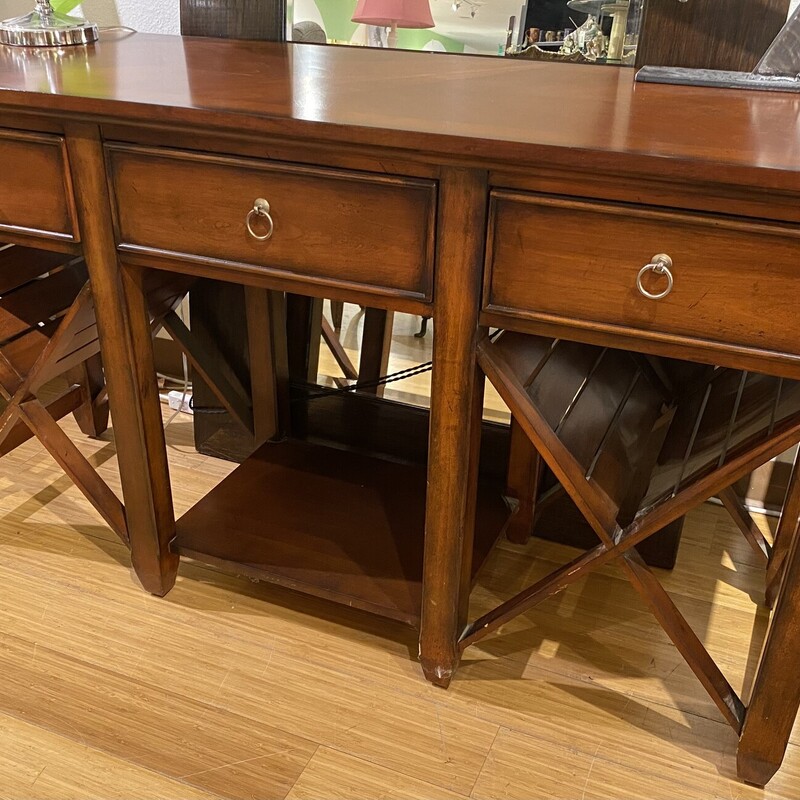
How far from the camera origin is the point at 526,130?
845mm

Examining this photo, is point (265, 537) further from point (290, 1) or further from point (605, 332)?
point (290, 1)

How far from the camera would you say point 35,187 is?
107cm

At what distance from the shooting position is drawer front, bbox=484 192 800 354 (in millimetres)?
791

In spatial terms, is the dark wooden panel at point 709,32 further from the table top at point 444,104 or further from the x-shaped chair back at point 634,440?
the x-shaped chair back at point 634,440

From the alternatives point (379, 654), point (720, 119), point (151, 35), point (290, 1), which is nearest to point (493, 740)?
point (379, 654)

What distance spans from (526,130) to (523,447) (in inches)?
24.7

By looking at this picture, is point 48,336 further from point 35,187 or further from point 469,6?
point 469,6

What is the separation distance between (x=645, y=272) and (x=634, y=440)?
0.49 m

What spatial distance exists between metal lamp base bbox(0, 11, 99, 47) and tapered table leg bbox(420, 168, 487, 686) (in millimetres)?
842

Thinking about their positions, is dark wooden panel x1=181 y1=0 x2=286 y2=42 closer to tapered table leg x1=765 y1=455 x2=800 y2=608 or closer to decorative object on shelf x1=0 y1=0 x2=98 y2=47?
decorative object on shelf x1=0 y1=0 x2=98 y2=47

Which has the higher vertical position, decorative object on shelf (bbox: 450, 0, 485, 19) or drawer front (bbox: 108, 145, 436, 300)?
decorative object on shelf (bbox: 450, 0, 485, 19)

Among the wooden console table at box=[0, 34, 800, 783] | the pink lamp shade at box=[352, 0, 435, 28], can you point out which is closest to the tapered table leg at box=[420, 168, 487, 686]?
the wooden console table at box=[0, 34, 800, 783]

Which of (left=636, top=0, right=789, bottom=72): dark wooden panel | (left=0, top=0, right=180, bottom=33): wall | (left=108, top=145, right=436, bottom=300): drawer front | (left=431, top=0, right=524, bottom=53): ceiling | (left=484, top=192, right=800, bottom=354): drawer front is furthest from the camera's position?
(left=0, top=0, right=180, bottom=33): wall

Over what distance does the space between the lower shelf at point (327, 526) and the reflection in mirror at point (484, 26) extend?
0.69 metres
